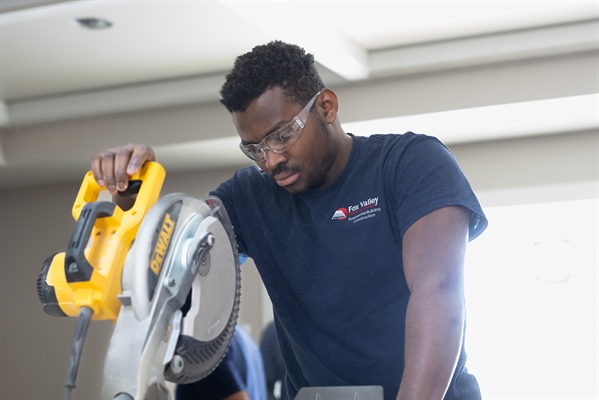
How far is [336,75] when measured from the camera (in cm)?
494

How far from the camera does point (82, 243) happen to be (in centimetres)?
121

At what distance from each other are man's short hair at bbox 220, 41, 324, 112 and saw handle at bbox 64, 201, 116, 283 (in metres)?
0.52

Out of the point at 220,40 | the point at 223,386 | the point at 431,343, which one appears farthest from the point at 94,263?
the point at 220,40

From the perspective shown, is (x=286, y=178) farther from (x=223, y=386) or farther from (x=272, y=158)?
(x=223, y=386)

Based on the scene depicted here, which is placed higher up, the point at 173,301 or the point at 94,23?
the point at 94,23

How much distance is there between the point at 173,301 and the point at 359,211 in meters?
0.59

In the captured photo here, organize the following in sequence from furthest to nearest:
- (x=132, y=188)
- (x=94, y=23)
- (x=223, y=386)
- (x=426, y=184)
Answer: (x=94, y=23), (x=223, y=386), (x=426, y=184), (x=132, y=188)

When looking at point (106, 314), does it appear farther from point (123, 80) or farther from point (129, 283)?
point (123, 80)

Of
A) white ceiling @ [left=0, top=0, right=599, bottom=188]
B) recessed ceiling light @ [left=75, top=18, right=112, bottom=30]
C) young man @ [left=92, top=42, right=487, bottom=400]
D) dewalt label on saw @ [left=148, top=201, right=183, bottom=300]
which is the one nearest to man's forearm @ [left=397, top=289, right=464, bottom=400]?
young man @ [left=92, top=42, right=487, bottom=400]

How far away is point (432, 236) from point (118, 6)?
2.91 metres

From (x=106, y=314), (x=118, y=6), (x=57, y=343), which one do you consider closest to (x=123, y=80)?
(x=118, y=6)

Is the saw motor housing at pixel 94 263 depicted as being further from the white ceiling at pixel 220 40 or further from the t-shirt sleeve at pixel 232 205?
the white ceiling at pixel 220 40

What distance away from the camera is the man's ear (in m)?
1.83

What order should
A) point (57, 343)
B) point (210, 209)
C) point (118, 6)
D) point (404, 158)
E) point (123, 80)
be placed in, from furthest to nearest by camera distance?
point (57, 343), point (123, 80), point (118, 6), point (404, 158), point (210, 209)
